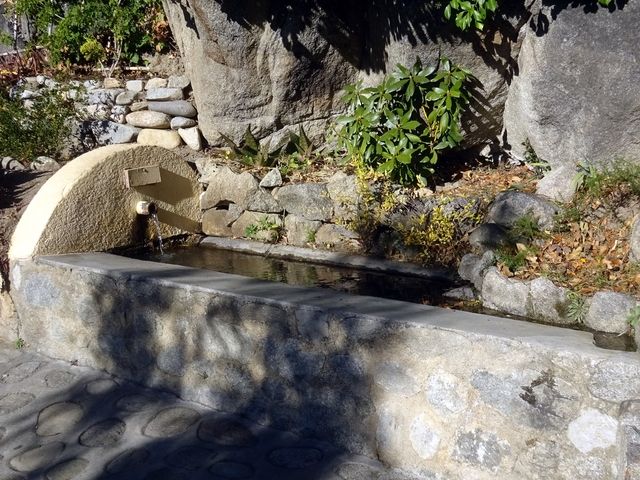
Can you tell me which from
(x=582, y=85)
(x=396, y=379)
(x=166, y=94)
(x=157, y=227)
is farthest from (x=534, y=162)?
(x=166, y=94)

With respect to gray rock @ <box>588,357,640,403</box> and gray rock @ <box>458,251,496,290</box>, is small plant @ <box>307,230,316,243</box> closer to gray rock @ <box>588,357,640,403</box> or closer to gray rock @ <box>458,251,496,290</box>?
gray rock @ <box>458,251,496,290</box>

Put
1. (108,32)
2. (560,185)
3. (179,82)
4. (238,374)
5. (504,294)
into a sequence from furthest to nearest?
(108,32) < (179,82) < (560,185) < (504,294) < (238,374)

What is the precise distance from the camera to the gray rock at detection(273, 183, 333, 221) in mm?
6410

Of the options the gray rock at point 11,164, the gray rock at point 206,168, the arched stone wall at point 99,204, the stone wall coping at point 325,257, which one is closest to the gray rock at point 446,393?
the stone wall coping at point 325,257

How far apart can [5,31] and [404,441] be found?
8.79 m

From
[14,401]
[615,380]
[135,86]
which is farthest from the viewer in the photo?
[135,86]

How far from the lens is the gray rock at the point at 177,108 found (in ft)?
26.0

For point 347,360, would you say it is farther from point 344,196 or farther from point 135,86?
point 135,86

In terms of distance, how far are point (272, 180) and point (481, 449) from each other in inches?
158

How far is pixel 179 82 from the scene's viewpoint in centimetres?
Answer: 810

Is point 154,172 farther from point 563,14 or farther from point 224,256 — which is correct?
point 563,14

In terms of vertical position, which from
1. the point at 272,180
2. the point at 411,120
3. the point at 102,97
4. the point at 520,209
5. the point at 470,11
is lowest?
the point at 520,209

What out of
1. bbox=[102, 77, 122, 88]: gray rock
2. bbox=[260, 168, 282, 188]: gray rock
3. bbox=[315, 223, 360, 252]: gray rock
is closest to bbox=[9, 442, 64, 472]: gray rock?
bbox=[315, 223, 360, 252]: gray rock

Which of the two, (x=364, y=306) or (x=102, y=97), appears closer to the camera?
(x=364, y=306)
